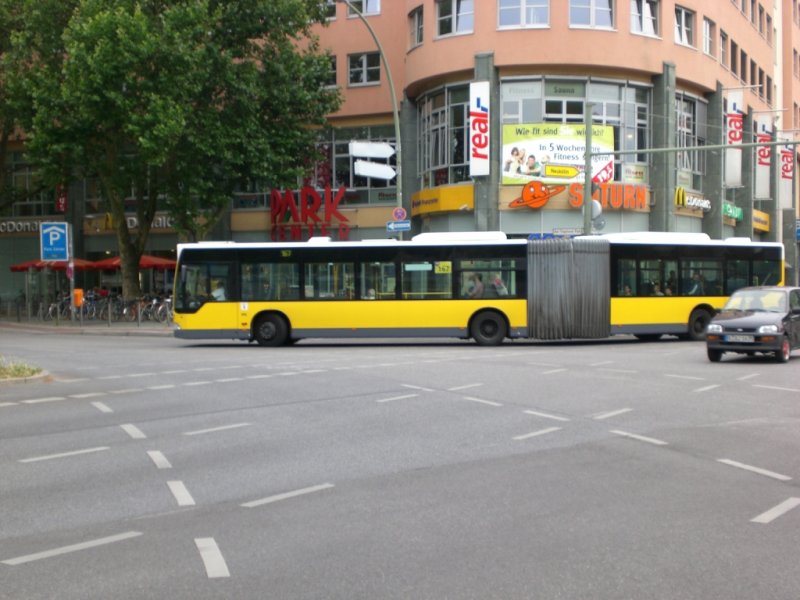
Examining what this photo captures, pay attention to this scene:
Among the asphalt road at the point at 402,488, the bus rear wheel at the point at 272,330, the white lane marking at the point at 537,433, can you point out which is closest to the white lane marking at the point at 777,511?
the asphalt road at the point at 402,488

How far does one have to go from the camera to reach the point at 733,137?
145ft

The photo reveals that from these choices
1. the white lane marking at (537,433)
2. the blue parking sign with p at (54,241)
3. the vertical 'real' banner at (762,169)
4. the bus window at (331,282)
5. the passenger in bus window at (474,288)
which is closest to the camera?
the white lane marking at (537,433)

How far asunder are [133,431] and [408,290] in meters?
14.6

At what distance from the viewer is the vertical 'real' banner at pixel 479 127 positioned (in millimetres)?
35750

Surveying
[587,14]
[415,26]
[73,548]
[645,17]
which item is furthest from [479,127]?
[73,548]

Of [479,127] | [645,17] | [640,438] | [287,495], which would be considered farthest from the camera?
[645,17]

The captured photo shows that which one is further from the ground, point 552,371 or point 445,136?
point 445,136

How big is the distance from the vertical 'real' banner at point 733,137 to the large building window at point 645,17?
7696 mm

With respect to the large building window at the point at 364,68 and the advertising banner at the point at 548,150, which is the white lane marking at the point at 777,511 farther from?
the large building window at the point at 364,68

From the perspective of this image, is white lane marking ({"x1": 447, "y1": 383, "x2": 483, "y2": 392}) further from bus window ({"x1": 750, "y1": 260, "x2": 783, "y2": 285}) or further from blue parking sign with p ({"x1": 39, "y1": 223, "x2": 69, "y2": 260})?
blue parking sign with p ({"x1": 39, "y1": 223, "x2": 69, "y2": 260})

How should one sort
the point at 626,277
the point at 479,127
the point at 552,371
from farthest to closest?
the point at 479,127, the point at 626,277, the point at 552,371

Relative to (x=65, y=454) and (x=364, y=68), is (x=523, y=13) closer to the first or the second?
(x=364, y=68)

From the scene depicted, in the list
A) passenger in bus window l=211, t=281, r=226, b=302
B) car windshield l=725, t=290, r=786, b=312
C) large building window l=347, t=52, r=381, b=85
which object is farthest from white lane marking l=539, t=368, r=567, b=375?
large building window l=347, t=52, r=381, b=85

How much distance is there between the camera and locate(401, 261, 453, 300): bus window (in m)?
25.2
